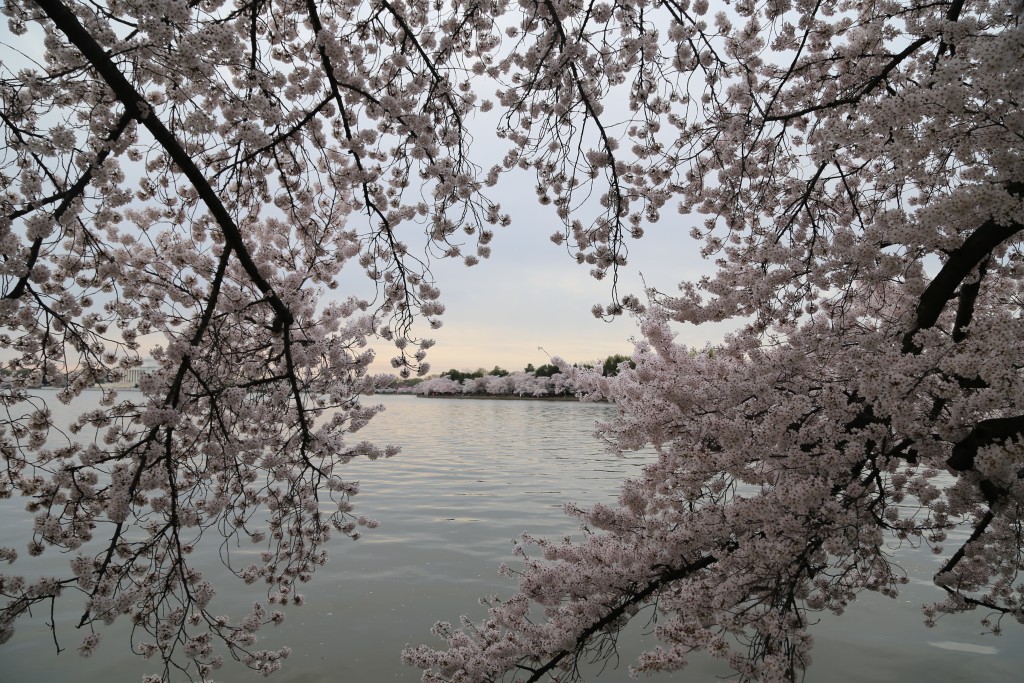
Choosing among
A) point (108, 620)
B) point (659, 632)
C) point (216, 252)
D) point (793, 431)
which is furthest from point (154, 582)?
point (793, 431)

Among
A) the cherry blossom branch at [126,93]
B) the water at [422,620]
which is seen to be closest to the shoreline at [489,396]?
the water at [422,620]

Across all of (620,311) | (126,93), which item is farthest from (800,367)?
(126,93)

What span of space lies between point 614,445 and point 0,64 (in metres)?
5.02

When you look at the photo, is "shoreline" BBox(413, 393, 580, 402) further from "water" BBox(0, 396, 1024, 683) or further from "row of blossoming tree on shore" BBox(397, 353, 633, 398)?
"water" BBox(0, 396, 1024, 683)

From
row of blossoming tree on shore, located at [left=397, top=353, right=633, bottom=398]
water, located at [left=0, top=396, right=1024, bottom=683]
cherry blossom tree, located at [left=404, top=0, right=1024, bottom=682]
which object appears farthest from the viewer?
row of blossoming tree on shore, located at [left=397, top=353, right=633, bottom=398]

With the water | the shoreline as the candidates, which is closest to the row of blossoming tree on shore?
the shoreline

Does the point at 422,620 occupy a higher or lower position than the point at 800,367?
lower

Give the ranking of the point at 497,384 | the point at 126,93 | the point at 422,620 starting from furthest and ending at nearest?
the point at 497,384
the point at 422,620
the point at 126,93

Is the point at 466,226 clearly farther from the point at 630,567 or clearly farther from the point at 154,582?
the point at 154,582

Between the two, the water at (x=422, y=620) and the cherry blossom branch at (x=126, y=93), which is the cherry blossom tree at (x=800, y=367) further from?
the cherry blossom branch at (x=126, y=93)

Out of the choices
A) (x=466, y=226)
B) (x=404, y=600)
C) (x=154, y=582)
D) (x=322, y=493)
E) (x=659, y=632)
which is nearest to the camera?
(x=659, y=632)

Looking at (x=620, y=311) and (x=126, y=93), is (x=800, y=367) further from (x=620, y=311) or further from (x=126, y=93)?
(x=126, y=93)

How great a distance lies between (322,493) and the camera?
12.1 meters

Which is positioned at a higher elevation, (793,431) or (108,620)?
(793,431)
